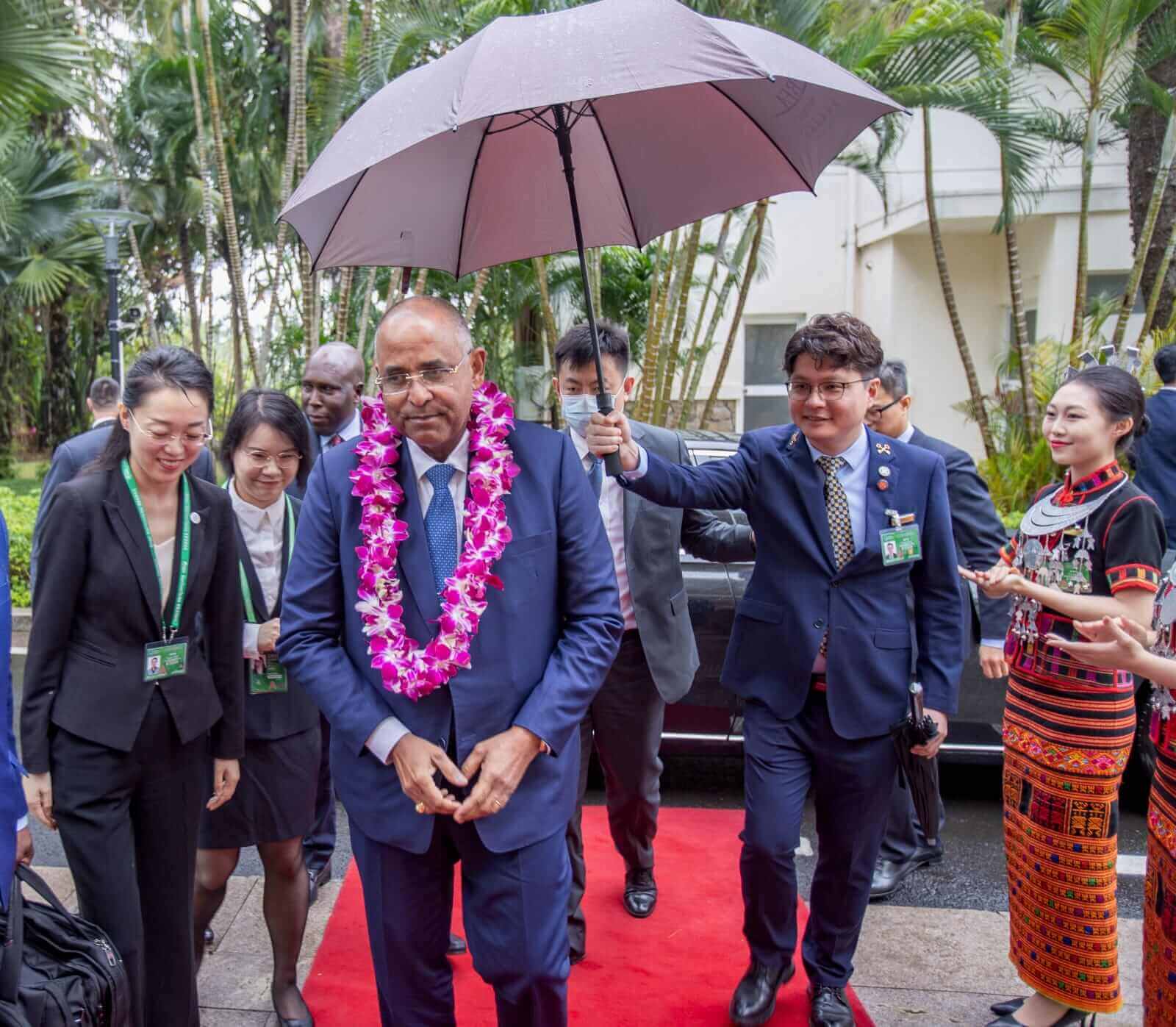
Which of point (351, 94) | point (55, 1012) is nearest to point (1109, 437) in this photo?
point (55, 1012)

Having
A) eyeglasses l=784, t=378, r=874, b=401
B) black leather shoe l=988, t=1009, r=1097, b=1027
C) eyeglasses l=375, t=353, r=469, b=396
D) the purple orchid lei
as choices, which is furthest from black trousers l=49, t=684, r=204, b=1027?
black leather shoe l=988, t=1009, r=1097, b=1027

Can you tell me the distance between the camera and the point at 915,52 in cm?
802

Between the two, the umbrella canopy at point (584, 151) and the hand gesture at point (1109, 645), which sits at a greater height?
the umbrella canopy at point (584, 151)

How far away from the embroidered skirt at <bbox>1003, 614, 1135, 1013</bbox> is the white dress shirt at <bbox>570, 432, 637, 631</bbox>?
4.56 feet

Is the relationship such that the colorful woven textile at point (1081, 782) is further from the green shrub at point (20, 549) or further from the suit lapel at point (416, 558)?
the green shrub at point (20, 549)

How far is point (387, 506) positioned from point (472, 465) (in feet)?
0.75

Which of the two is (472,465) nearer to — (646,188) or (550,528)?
(550,528)

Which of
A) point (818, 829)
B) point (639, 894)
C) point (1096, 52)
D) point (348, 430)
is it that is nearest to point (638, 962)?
point (639, 894)

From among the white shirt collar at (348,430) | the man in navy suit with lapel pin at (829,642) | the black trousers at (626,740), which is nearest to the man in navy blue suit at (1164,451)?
the man in navy suit with lapel pin at (829,642)

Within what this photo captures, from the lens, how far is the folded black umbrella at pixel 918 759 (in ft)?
10.6

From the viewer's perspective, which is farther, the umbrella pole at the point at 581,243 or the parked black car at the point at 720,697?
the parked black car at the point at 720,697

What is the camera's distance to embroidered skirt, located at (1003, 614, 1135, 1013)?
311 cm

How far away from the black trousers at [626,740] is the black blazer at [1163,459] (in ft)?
10.00

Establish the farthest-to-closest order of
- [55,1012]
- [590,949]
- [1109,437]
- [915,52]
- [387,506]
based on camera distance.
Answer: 1. [915,52]
2. [590,949]
3. [1109,437]
4. [387,506]
5. [55,1012]
